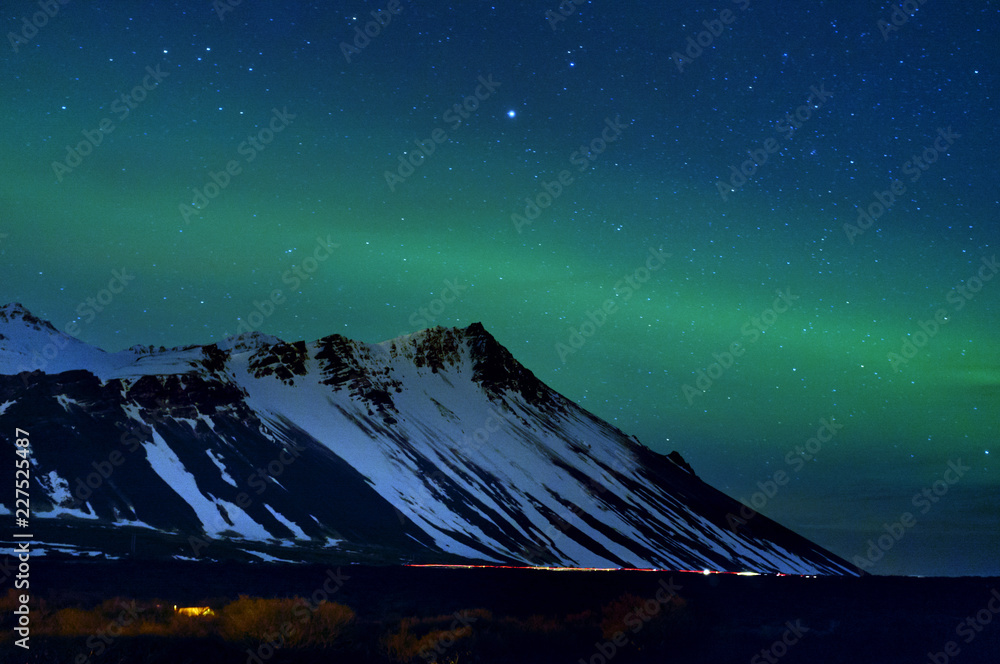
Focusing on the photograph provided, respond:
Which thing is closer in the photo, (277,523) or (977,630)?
(977,630)

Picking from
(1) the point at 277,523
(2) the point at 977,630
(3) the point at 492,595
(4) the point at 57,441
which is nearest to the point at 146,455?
(4) the point at 57,441

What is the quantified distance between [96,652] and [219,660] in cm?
411

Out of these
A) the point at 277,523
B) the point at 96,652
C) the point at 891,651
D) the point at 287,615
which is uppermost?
the point at 891,651

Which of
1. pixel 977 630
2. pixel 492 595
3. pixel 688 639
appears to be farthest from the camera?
pixel 492 595

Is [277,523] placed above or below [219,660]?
below

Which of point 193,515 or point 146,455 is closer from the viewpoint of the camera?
point 193,515

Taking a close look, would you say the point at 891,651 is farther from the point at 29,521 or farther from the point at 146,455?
the point at 146,455

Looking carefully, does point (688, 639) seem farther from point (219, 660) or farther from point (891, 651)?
point (219, 660)

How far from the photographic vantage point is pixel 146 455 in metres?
198

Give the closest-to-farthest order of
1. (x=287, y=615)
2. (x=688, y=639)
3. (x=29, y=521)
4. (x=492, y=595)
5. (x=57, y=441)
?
1. (x=287, y=615)
2. (x=688, y=639)
3. (x=492, y=595)
4. (x=29, y=521)
5. (x=57, y=441)

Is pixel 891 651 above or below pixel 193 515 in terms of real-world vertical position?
above

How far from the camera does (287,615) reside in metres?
39.4

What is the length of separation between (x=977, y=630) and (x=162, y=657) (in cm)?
6388

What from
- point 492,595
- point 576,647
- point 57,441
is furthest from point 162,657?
point 57,441
